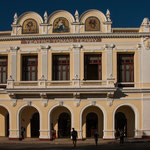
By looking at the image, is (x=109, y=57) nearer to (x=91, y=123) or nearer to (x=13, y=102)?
(x=91, y=123)

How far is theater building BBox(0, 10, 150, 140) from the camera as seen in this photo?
30.2m

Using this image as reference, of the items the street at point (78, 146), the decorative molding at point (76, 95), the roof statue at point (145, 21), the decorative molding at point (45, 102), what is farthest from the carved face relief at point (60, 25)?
the street at point (78, 146)

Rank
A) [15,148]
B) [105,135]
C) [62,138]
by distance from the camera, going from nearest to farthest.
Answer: [15,148] < [105,135] < [62,138]

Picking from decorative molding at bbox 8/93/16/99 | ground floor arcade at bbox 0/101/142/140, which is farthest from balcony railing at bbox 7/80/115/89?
ground floor arcade at bbox 0/101/142/140

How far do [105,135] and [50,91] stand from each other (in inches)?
267

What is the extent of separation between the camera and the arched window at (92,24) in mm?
31391

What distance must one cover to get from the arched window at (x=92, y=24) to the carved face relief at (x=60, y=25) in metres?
2.03

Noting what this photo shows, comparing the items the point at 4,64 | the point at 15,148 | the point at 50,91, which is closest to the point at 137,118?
the point at 50,91

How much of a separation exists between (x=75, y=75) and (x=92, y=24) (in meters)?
5.49

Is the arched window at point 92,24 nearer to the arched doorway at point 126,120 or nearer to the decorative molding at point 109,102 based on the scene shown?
the decorative molding at point 109,102

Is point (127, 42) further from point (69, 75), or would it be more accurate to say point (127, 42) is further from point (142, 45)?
point (69, 75)

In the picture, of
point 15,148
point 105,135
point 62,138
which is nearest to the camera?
point 15,148

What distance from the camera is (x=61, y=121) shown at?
3288cm

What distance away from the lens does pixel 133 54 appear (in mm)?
31562
